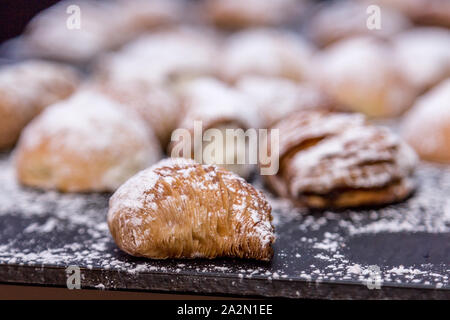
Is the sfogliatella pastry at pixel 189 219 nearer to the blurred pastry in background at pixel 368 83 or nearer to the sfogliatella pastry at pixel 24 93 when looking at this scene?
the sfogliatella pastry at pixel 24 93

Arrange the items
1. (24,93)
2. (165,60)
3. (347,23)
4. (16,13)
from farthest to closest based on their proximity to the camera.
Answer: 1. (16,13)
2. (347,23)
3. (165,60)
4. (24,93)

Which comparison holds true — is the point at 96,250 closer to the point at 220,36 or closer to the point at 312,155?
the point at 312,155

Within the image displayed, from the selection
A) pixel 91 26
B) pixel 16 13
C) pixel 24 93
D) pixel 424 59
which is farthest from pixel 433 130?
pixel 16 13

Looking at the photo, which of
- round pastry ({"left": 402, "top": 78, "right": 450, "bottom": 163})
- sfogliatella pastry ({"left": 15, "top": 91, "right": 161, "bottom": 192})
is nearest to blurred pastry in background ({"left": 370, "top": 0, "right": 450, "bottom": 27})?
round pastry ({"left": 402, "top": 78, "right": 450, "bottom": 163})

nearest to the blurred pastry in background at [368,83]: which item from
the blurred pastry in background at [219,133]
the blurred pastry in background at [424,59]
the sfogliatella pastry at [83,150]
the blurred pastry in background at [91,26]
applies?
the blurred pastry in background at [424,59]

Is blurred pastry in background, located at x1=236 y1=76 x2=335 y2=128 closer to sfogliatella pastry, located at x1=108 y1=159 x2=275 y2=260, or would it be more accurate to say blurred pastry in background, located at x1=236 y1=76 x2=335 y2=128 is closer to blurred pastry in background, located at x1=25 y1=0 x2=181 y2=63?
sfogliatella pastry, located at x1=108 y1=159 x2=275 y2=260

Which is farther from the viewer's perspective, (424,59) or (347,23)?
(347,23)

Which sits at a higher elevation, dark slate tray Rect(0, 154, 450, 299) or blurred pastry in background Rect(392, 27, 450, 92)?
blurred pastry in background Rect(392, 27, 450, 92)

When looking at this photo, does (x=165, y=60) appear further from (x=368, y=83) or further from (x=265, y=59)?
(x=368, y=83)
